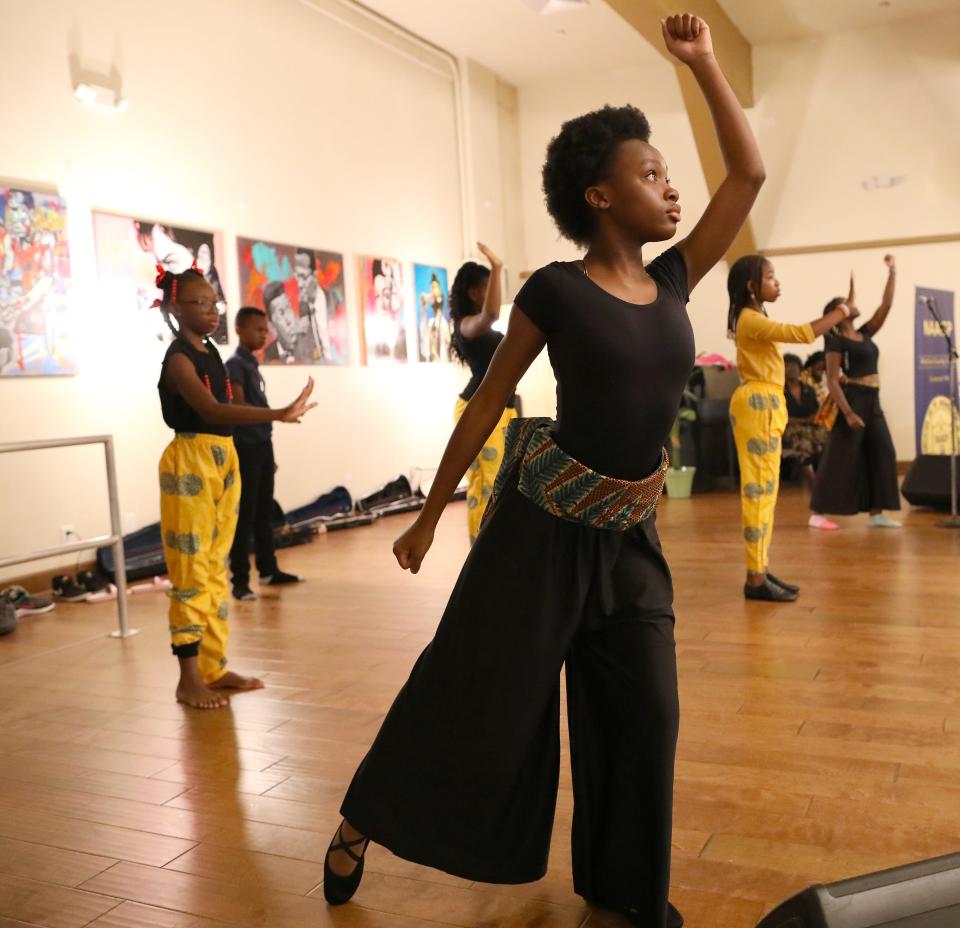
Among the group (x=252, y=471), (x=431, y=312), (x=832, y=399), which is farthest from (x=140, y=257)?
(x=832, y=399)

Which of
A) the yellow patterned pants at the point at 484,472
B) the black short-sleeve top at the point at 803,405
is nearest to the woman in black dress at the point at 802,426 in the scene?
the black short-sleeve top at the point at 803,405

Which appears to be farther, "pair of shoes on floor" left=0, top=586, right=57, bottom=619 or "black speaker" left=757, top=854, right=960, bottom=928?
"pair of shoes on floor" left=0, top=586, right=57, bottom=619

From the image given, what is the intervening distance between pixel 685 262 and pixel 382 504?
690 centimetres

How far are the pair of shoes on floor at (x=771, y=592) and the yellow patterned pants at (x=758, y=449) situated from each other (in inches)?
3.9

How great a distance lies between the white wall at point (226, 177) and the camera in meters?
5.75

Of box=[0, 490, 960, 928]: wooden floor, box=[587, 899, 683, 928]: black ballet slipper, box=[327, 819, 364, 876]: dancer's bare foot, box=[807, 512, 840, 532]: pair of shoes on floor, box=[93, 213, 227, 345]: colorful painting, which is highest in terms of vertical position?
box=[93, 213, 227, 345]: colorful painting

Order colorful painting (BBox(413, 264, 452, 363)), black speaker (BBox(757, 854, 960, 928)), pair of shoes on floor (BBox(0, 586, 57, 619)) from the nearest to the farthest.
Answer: black speaker (BBox(757, 854, 960, 928)) → pair of shoes on floor (BBox(0, 586, 57, 619)) → colorful painting (BBox(413, 264, 452, 363))

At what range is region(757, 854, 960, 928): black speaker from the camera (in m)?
0.83

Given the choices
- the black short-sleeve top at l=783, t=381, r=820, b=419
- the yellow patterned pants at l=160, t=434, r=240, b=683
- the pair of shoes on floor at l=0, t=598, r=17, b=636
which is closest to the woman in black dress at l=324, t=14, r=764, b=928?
the yellow patterned pants at l=160, t=434, r=240, b=683

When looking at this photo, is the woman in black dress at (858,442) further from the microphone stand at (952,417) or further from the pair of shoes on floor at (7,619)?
the pair of shoes on floor at (7,619)

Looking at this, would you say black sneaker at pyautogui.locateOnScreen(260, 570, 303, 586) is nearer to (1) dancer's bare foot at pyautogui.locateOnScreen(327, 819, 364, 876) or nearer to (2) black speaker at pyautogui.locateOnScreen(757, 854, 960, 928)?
(1) dancer's bare foot at pyautogui.locateOnScreen(327, 819, 364, 876)

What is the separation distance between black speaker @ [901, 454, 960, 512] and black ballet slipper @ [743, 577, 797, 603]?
3011 millimetres

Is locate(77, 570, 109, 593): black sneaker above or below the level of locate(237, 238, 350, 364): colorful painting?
below

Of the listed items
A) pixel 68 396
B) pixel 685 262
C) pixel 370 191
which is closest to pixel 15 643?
pixel 68 396
